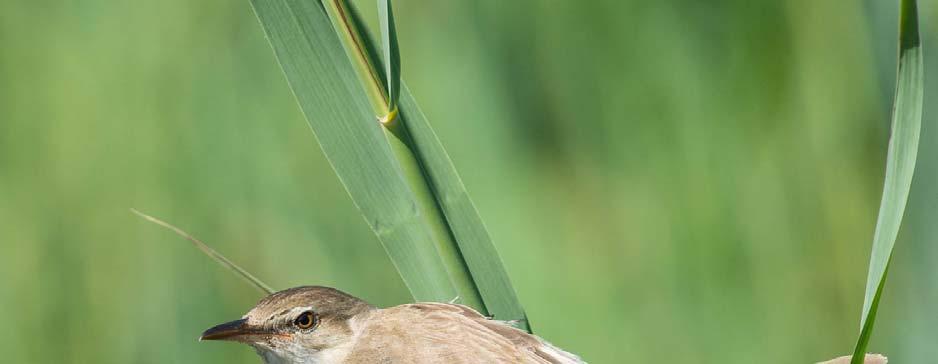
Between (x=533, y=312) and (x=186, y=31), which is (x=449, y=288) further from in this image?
(x=186, y=31)

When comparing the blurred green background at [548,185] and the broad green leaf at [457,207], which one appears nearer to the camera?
the broad green leaf at [457,207]

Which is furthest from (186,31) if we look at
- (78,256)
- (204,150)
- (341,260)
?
(341,260)

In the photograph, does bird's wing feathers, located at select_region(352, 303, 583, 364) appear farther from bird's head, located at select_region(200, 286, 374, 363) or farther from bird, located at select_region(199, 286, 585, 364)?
bird's head, located at select_region(200, 286, 374, 363)

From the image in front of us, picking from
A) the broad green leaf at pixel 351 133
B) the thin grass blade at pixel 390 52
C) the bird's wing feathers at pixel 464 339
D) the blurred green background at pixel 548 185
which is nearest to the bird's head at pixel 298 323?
the bird's wing feathers at pixel 464 339

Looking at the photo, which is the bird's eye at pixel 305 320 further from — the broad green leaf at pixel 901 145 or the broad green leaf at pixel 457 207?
the broad green leaf at pixel 901 145

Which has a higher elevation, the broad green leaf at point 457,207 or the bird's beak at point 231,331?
the broad green leaf at point 457,207

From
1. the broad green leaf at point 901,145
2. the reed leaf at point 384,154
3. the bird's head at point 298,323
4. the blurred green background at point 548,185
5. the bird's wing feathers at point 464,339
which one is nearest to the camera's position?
the broad green leaf at point 901,145

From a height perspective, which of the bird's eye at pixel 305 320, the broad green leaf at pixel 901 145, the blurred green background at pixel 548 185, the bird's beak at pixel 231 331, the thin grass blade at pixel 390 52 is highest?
the thin grass blade at pixel 390 52

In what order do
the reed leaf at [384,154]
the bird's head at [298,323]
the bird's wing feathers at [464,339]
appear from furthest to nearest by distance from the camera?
the bird's head at [298,323] → the bird's wing feathers at [464,339] → the reed leaf at [384,154]
